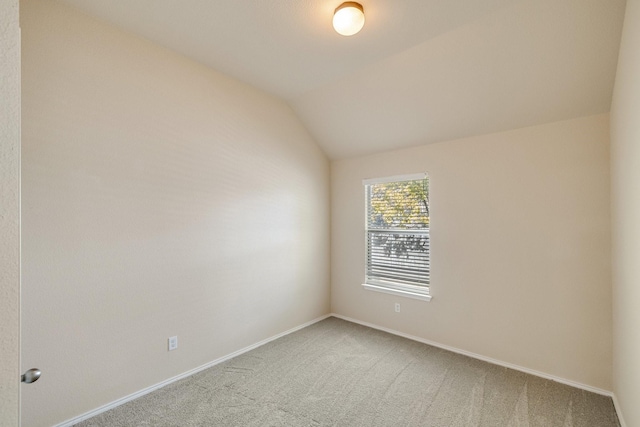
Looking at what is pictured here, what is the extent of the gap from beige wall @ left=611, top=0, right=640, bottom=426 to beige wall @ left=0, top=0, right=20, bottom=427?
2.45 metres

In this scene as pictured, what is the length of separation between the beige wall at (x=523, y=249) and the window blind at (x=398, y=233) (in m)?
0.15

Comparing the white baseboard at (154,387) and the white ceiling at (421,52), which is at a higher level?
the white ceiling at (421,52)

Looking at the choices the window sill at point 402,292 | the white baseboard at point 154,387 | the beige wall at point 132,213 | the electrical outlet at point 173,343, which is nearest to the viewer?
the beige wall at point 132,213

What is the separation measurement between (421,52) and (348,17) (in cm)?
82

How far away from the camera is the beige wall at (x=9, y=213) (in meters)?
0.58

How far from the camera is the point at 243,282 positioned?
312cm

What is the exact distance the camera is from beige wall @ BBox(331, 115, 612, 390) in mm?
2439

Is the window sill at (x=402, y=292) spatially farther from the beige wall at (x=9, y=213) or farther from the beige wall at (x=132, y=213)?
the beige wall at (x=9, y=213)

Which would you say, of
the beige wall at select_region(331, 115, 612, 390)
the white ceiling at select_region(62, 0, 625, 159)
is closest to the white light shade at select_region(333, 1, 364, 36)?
the white ceiling at select_region(62, 0, 625, 159)

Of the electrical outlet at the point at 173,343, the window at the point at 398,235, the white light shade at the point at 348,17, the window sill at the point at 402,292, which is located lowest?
the electrical outlet at the point at 173,343

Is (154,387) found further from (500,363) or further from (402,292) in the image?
(500,363)

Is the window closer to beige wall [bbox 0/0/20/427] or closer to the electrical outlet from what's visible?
the electrical outlet

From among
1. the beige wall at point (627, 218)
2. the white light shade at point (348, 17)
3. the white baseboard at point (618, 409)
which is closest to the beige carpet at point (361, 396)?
the white baseboard at point (618, 409)

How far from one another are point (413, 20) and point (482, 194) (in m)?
1.74
